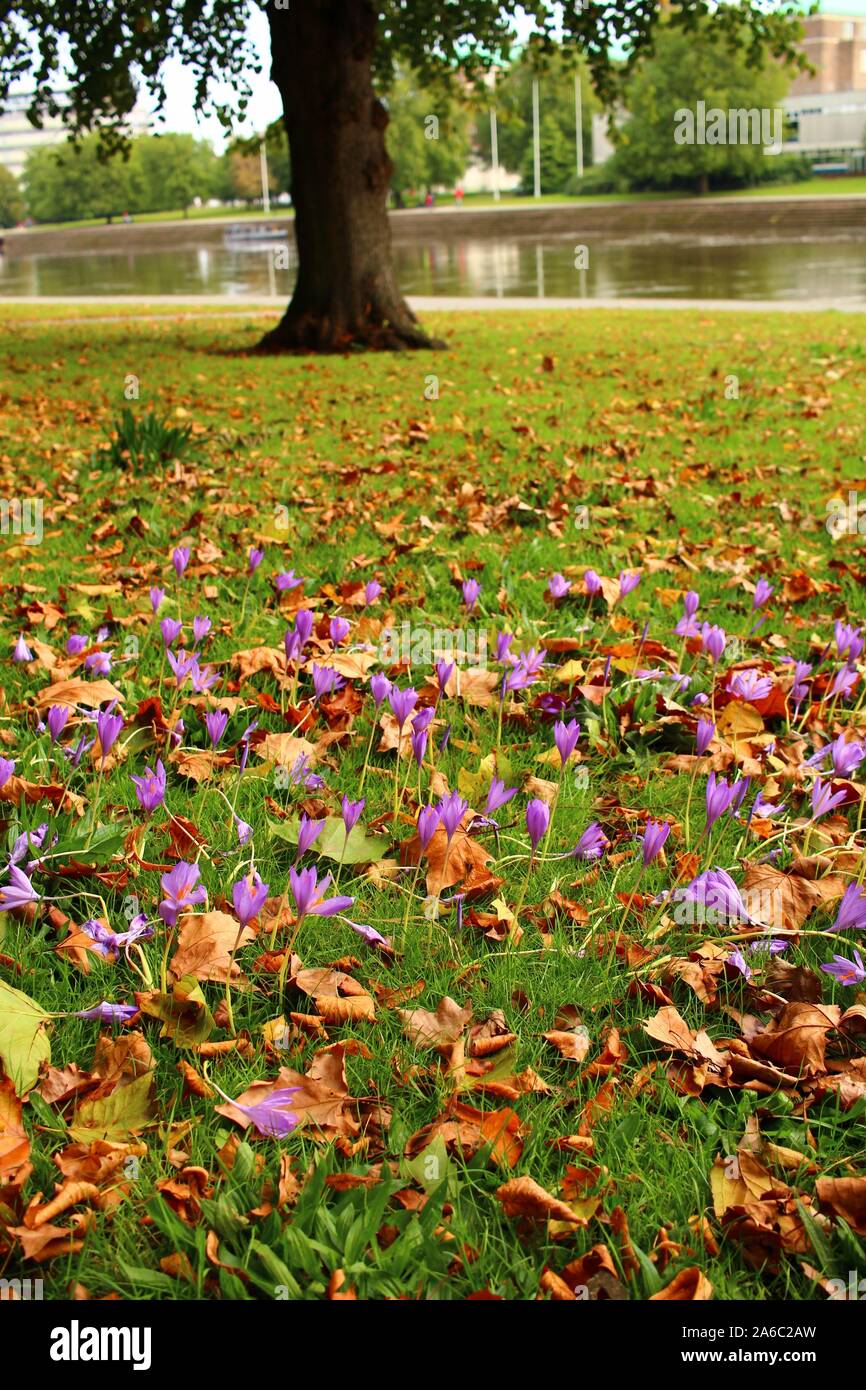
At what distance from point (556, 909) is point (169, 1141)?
847mm

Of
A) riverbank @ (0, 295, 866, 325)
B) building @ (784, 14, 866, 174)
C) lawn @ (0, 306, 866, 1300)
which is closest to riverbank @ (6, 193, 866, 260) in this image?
riverbank @ (0, 295, 866, 325)

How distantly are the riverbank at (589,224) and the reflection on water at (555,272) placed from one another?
3.62m

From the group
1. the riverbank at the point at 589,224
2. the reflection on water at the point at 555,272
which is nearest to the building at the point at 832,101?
the riverbank at the point at 589,224

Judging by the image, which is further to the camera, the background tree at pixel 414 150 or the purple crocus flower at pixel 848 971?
the background tree at pixel 414 150

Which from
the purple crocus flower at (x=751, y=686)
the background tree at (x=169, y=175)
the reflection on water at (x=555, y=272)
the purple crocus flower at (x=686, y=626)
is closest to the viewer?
the purple crocus flower at (x=751, y=686)

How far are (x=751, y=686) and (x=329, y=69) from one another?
38.5 ft

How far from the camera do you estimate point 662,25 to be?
48.3ft

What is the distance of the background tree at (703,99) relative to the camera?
60375 mm

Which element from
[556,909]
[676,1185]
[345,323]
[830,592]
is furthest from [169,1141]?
[345,323]

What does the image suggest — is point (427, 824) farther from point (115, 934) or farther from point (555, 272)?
point (555, 272)

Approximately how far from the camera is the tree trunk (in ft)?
39.7

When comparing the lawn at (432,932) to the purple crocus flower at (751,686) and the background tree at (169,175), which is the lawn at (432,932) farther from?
the background tree at (169,175)

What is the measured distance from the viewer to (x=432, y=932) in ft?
6.70

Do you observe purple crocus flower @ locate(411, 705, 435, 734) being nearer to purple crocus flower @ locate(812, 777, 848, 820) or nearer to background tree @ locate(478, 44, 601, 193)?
purple crocus flower @ locate(812, 777, 848, 820)
